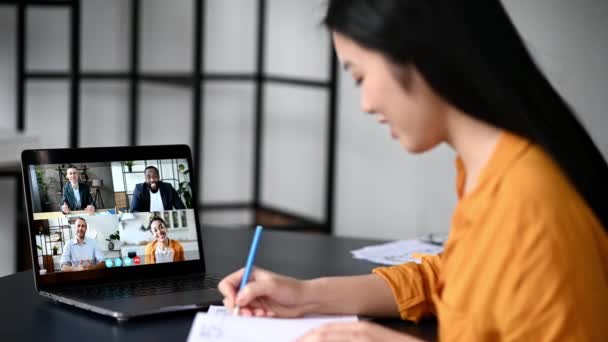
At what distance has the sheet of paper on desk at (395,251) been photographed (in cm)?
187

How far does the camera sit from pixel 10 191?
12.3 ft

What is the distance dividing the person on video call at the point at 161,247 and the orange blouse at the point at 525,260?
66cm

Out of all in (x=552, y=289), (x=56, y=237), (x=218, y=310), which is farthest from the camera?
(x=56, y=237)

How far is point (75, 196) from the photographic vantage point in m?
1.61

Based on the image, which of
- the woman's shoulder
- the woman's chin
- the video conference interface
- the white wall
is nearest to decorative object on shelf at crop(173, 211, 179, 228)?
the video conference interface

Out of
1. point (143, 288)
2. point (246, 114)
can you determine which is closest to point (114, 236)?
point (143, 288)

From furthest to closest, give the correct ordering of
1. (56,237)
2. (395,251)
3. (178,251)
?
(395,251), (178,251), (56,237)

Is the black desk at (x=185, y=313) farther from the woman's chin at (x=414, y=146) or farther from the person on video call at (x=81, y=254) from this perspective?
the woman's chin at (x=414, y=146)

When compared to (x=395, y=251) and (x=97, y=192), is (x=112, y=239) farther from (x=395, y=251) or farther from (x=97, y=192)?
(x=395, y=251)

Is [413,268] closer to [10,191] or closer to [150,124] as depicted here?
[10,191]

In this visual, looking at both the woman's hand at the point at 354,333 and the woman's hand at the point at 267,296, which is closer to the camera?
the woman's hand at the point at 354,333

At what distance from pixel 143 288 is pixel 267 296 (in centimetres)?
27

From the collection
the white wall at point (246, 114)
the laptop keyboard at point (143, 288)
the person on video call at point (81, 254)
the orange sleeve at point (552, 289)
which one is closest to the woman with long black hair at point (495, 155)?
the orange sleeve at point (552, 289)

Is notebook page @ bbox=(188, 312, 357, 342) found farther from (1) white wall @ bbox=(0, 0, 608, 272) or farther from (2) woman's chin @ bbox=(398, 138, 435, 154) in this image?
(1) white wall @ bbox=(0, 0, 608, 272)
